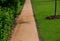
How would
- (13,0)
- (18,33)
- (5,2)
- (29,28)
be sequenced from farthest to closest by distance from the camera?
(13,0) < (5,2) < (29,28) < (18,33)

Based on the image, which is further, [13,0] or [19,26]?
[13,0]

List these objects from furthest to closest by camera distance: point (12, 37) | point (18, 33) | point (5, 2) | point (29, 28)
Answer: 1. point (5, 2)
2. point (29, 28)
3. point (18, 33)
4. point (12, 37)

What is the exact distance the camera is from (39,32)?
471 inches

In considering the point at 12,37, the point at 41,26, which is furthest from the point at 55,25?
the point at 12,37

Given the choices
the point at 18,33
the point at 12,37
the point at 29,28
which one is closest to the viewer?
the point at 12,37

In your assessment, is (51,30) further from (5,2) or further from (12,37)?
(5,2)

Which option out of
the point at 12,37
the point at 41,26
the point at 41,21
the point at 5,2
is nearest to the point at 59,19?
the point at 41,21

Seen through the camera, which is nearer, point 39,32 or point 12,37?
point 12,37

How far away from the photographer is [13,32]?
12078 mm

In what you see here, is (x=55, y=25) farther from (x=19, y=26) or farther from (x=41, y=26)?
(x=19, y=26)

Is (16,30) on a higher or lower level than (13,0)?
lower

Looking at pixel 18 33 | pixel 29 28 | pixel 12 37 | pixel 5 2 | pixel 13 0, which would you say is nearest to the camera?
pixel 12 37

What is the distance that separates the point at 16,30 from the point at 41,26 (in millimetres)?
1575

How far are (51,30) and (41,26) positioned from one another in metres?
1.18
